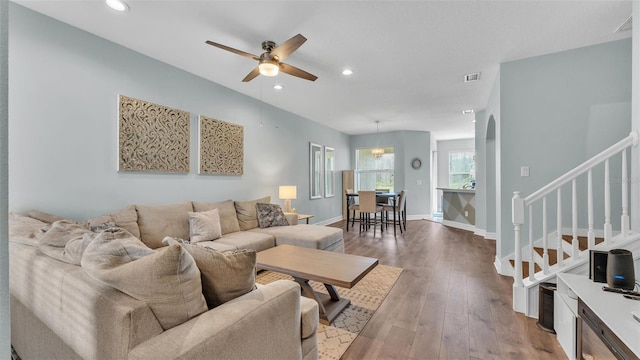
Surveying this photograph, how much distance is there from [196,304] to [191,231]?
222 cm

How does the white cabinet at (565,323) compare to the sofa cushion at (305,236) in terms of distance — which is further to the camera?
the sofa cushion at (305,236)

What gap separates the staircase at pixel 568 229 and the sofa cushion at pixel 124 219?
3.61 m

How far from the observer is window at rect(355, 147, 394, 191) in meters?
7.92

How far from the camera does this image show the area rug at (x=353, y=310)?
1.89m

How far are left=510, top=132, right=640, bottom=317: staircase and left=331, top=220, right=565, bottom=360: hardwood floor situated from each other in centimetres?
32

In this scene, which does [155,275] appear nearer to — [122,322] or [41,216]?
[122,322]

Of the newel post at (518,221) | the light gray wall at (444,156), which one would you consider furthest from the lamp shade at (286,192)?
the light gray wall at (444,156)

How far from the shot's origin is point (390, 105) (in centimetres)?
503

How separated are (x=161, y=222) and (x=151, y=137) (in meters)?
0.99

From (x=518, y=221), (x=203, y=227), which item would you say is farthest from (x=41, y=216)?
(x=518, y=221)

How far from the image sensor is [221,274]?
1195mm

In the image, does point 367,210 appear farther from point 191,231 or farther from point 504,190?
point 191,231

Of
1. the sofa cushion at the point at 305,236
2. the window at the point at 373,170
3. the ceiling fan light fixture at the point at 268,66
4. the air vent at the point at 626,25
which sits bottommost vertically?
the sofa cushion at the point at 305,236

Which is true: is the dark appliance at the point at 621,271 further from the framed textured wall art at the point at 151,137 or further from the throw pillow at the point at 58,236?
the framed textured wall art at the point at 151,137
